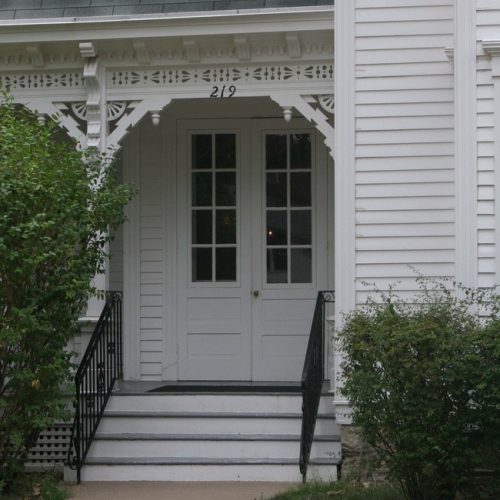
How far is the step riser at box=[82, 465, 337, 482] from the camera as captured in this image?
9.00 m

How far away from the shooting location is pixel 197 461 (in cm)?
915

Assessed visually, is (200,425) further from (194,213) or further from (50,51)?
(50,51)

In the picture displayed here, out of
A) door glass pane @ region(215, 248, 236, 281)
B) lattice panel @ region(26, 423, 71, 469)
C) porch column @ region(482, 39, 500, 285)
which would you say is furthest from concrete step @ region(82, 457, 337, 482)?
door glass pane @ region(215, 248, 236, 281)

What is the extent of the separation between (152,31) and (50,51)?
111 centimetres

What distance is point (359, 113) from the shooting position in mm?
9109

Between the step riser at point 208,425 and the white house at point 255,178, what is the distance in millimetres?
15

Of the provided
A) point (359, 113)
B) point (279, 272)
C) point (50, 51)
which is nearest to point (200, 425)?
point (279, 272)

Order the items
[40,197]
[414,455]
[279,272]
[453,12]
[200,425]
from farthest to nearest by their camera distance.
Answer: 1. [279,272]
2. [200,425]
3. [453,12]
4. [40,197]
5. [414,455]

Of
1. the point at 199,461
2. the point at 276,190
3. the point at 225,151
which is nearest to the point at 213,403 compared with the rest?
the point at 199,461

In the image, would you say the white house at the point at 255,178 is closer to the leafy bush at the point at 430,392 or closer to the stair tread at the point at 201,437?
the stair tread at the point at 201,437

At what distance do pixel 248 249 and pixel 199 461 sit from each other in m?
2.77

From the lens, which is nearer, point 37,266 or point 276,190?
point 37,266

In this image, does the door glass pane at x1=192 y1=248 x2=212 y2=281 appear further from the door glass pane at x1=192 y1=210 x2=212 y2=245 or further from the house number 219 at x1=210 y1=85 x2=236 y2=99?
the house number 219 at x1=210 y1=85 x2=236 y2=99

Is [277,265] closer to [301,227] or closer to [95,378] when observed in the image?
[301,227]
